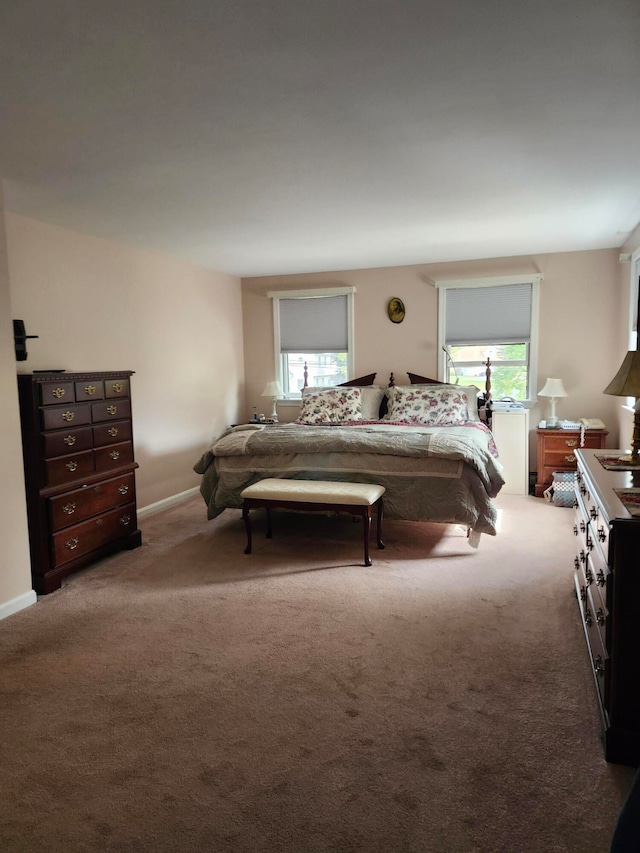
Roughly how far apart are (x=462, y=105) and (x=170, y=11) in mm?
1189

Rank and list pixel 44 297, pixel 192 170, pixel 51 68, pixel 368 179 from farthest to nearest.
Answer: pixel 44 297
pixel 368 179
pixel 192 170
pixel 51 68

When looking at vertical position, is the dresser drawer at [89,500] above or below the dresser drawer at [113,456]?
below

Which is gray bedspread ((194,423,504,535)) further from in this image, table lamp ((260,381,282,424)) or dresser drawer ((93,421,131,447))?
table lamp ((260,381,282,424))

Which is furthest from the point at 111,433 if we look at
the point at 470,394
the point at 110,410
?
the point at 470,394

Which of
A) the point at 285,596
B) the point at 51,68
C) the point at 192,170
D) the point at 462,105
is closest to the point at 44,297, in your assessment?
the point at 192,170

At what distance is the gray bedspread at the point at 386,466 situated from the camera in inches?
150

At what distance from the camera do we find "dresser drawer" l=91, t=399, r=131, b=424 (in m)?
3.73

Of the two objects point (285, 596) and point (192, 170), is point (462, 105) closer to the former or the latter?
point (192, 170)

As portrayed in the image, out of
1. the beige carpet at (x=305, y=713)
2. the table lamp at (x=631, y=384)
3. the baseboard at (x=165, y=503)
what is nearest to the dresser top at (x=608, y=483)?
the table lamp at (x=631, y=384)

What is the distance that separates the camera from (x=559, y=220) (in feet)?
13.9

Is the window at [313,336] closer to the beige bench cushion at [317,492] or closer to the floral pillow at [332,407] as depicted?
the floral pillow at [332,407]

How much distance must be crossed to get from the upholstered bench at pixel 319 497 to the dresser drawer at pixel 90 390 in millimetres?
1183

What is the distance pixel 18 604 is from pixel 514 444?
438 centimetres

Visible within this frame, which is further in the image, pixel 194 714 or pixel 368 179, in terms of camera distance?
pixel 368 179
